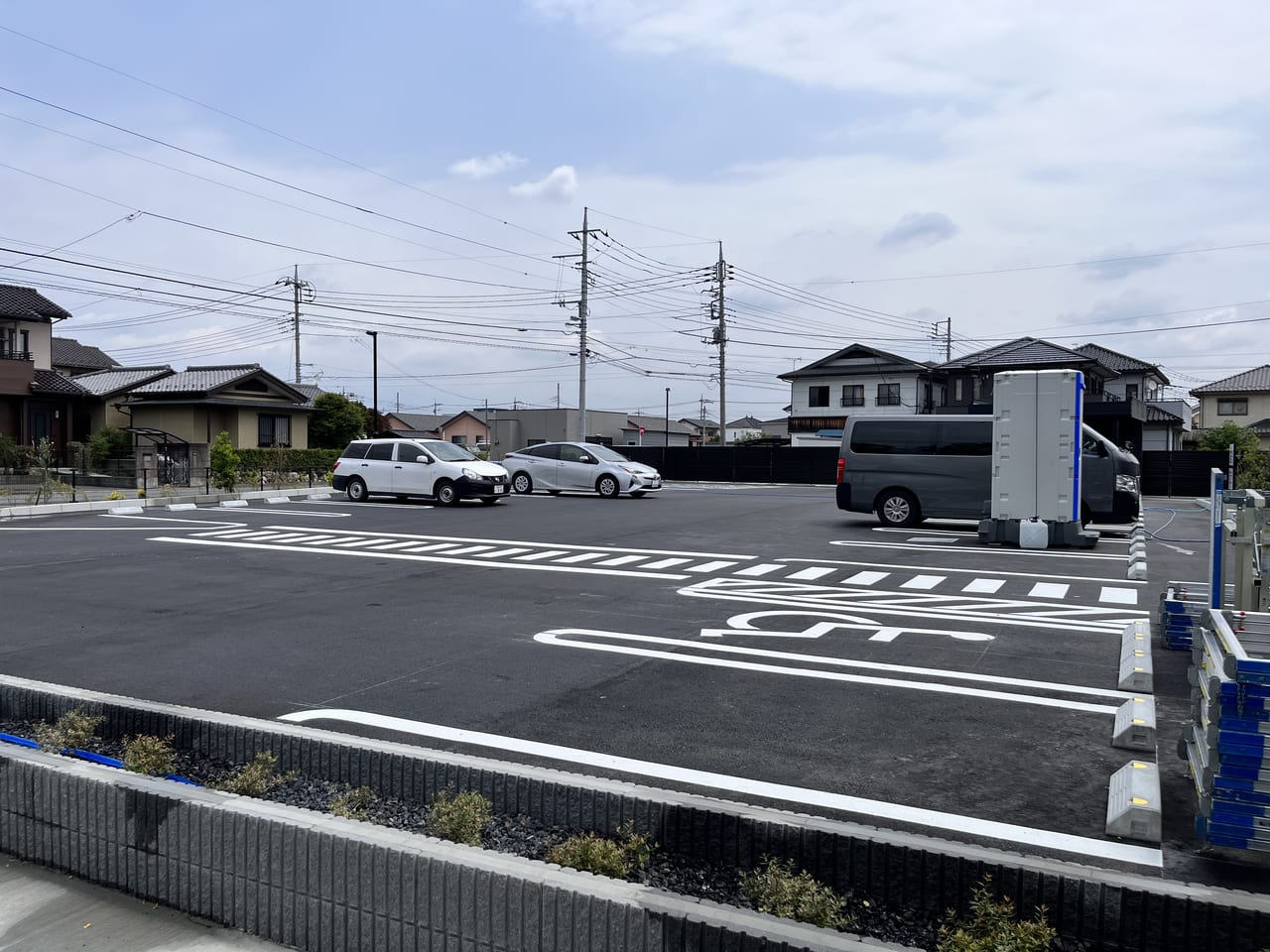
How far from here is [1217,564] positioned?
21.9 feet

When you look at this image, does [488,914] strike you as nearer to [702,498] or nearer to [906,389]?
[702,498]

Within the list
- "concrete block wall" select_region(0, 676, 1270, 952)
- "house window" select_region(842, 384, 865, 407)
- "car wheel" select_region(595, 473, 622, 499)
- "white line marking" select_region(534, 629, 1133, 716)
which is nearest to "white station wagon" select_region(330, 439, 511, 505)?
"car wheel" select_region(595, 473, 622, 499)

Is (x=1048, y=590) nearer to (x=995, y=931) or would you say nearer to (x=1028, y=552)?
(x=1028, y=552)

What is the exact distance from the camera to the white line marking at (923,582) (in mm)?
11031

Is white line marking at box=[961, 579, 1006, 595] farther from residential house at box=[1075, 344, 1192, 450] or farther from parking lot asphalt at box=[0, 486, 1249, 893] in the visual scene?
residential house at box=[1075, 344, 1192, 450]

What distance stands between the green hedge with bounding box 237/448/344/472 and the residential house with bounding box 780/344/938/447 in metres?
29.6

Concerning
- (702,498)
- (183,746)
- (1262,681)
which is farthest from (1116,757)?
(702,498)

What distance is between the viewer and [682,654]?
24.1 ft

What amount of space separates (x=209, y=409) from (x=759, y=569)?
33318 millimetres

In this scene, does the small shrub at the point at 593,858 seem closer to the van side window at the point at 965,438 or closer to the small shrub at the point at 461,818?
the small shrub at the point at 461,818

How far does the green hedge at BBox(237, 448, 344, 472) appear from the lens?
35406 mm

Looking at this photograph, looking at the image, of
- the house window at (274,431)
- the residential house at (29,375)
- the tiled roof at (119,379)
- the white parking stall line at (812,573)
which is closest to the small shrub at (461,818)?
the white parking stall line at (812,573)

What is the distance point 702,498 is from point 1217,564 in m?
22.1

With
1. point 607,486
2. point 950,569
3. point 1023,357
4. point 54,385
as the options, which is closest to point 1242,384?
point 1023,357
